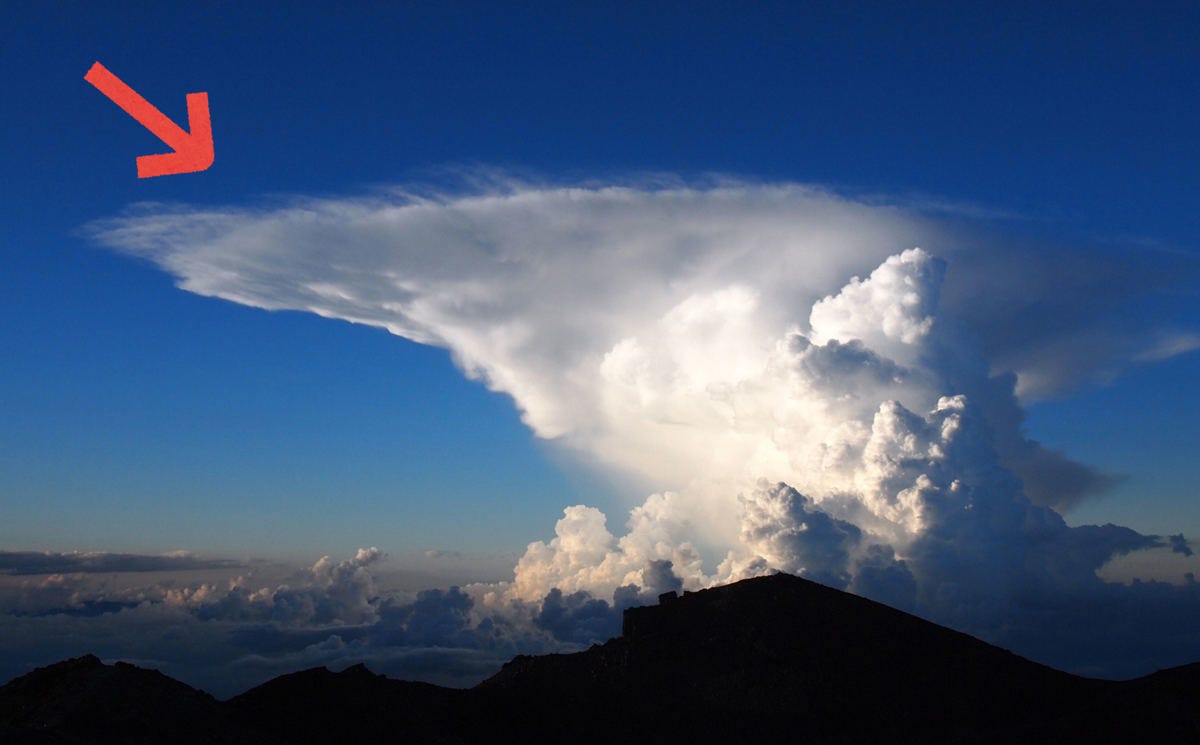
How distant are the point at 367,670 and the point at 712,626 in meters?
37.0

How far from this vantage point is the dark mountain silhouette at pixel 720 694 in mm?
73500

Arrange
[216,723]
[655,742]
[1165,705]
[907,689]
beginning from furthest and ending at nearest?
[907,689]
[655,742]
[1165,705]
[216,723]

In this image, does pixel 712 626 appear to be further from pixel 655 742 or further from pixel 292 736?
pixel 292 736

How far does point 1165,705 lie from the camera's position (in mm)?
76625

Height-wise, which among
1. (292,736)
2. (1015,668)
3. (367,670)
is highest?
(1015,668)

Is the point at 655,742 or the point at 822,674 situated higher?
the point at 822,674

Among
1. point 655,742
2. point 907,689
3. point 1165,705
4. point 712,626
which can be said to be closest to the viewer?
point 1165,705

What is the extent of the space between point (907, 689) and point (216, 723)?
2523 inches

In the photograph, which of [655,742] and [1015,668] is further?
[1015,668]

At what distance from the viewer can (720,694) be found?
3612 inches

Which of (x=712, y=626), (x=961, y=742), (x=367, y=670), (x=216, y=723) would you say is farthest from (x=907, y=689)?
(x=216, y=723)

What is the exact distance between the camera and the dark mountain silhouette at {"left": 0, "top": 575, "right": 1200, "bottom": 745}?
7350 cm

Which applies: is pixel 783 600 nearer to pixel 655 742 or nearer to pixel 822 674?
pixel 822 674

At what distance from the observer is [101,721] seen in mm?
64812
